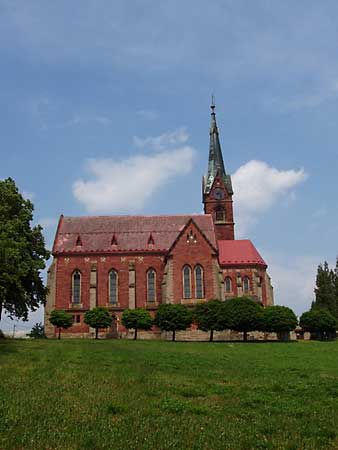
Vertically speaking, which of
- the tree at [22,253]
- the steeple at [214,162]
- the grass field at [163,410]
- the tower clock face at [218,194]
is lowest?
the grass field at [163,410]

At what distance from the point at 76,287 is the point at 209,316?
22158 mm

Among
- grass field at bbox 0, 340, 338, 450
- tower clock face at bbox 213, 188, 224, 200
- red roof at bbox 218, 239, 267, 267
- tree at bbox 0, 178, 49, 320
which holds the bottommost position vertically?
grass field at bbox 0, 340, 338, 450

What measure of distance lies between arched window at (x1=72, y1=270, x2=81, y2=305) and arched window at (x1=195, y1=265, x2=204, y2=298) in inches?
659

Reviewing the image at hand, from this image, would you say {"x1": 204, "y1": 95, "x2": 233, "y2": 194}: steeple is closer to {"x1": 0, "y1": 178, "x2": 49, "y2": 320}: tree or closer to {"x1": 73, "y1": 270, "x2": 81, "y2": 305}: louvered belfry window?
{"x1": 73, "y1": 270, "x2": 81, "y2": 305}: louvered belfry window

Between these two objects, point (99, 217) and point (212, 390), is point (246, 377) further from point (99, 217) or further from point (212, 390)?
point (99, 217)

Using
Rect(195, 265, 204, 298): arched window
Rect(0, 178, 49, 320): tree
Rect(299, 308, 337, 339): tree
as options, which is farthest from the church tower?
Rect(0, 178, 49, 320): tree

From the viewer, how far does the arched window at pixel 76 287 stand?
66812mm

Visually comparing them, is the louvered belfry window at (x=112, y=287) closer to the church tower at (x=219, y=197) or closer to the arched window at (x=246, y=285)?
the arched window at (x=246, y=285)

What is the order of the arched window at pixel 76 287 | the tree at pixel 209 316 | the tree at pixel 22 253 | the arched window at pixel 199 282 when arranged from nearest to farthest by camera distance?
the tree at pixel 22 253, the tree at pixel 209 316, the arched window at pixel 199 282, the arched window at pixel 76 287

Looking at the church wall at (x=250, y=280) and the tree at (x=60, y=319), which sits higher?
the church wall at (x=250, y=280)

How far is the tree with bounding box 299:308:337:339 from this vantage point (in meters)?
60.2

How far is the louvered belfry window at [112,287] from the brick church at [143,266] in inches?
0.5

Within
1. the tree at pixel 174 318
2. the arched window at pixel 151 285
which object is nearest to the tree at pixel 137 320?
the tree at pixel 174 318

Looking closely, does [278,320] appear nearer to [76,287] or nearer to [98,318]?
[98,318]
